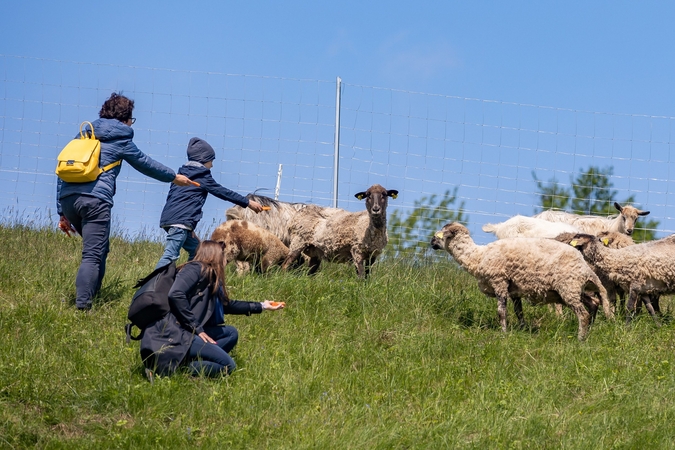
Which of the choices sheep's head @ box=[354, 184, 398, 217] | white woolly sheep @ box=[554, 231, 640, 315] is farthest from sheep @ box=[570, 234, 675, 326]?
sheep's head @ box=[354, 184, 398, 217]

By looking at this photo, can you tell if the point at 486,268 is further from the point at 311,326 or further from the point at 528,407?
the point at 528,407

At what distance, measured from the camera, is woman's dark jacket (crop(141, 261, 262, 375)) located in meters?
6.68

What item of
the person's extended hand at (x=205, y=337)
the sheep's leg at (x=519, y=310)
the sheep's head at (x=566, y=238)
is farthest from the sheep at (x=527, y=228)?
the person's extended hand at (x=205, y=337)

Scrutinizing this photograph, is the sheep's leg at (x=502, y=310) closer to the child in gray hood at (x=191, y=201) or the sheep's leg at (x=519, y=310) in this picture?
the sheep's leg at (x=519, y=310)

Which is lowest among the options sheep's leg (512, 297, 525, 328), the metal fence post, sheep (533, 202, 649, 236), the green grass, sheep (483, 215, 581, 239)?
the green grass

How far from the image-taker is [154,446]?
590 cm

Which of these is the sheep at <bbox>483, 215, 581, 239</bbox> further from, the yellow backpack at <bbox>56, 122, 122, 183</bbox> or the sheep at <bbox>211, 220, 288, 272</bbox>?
the yellow backpack at <bbox>56, 122, 122, 183</bbox>

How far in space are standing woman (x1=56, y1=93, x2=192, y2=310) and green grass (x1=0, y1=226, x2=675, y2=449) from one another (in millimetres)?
401

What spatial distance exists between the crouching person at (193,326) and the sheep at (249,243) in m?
4.92

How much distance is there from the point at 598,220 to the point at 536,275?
5.62 meters

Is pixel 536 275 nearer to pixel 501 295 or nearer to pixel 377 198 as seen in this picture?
pixel 501 295

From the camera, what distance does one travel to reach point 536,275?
920 centimetres

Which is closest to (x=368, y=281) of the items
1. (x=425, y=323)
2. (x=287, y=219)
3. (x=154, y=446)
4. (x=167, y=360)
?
(x=425, y=323)

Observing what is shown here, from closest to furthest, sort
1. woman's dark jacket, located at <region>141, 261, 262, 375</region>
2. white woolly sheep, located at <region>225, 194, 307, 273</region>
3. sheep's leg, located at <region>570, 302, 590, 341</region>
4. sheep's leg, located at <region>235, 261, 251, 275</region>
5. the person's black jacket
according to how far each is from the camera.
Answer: woman's dark jacket, located at <region>141, 261, 262, 375</region> < sheep's leg, located at <region>570, 302, 590, 341</region> < the person's black jacket < sheep's leg, located at <region>235, 261, 251, 275</region> < white woolly sheep, located at <region>225, 194, 307, 273</region>
